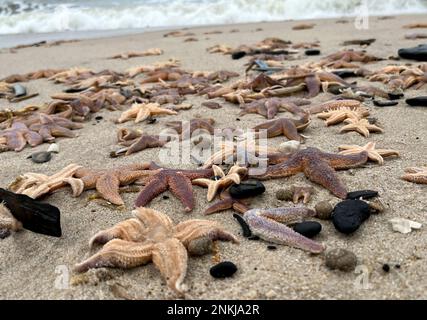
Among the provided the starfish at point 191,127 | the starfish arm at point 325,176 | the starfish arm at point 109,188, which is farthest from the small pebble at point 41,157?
the starfish arm at point 325,176

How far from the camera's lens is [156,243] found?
2.71m

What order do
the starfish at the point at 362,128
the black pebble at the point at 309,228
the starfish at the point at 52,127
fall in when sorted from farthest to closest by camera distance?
the starfish at the point at 52,127 → the starfish at the point at 362,128 → the black pebble at the point at 309,228

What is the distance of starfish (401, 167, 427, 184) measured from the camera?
3.42m

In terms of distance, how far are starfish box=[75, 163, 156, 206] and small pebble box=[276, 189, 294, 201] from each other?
105cm

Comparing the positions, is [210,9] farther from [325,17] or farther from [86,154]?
[86,154]

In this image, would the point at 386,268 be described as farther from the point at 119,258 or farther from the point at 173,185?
the point at 173,185

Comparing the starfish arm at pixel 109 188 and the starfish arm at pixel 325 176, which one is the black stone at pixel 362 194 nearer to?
the starfish arm at pixel 325 176

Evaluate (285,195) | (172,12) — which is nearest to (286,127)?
(285,195)

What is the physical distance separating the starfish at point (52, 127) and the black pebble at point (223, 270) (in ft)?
10.8

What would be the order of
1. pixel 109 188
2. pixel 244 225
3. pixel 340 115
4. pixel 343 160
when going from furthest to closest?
pixel 340 115 → pixel 343 160 → pixel 109 188 → pixel 244 225

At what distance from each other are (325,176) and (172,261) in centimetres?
145

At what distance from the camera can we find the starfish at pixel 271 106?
546 cm

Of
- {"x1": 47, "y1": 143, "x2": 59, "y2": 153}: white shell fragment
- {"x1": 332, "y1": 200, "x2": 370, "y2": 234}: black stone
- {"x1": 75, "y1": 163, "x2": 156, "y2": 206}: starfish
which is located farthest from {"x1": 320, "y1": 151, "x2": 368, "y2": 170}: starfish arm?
{"x1": 47, "y1": 143, "x2": 59, "y2": 153}: white shell fragment

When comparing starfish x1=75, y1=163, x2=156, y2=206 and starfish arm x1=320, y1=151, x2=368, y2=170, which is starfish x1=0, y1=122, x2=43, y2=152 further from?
starfish arm x1=320, y1=151, x2=368, y2=170
